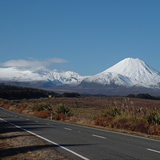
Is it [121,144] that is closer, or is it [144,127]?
[121,144]

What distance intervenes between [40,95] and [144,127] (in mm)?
115769

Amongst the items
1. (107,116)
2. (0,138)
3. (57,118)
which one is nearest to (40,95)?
(57,118)

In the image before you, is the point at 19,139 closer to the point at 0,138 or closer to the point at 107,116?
the point at 0,138

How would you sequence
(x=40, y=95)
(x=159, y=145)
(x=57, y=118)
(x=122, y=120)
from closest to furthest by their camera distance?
1. (x=159, y=145)
2. (x=122, y=120)
3. (x=57, y=118)
4. (x=40, y=95)

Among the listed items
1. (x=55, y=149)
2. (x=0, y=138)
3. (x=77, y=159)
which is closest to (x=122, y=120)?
(x=0, y=138)

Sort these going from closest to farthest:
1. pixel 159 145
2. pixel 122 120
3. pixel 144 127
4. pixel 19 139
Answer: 1. pixel 159 145
2. pixel 19 139
3. pixel 144 127
4. pixel 122 120

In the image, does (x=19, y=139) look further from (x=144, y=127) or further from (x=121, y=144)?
(x=144, y=127)

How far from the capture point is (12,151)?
1536 cm

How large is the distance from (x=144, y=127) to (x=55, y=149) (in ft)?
34.9

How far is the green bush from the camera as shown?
999 inches

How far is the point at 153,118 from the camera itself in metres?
25.8

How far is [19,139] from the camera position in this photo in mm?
19453

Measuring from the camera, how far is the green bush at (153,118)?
25.4 m

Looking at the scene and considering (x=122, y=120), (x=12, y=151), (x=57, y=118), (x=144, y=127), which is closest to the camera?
(x=12, y=151)
